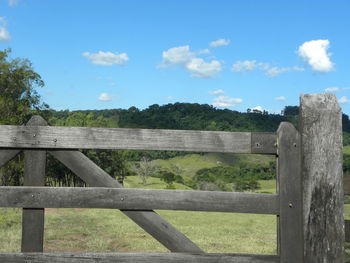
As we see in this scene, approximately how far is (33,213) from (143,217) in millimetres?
1108

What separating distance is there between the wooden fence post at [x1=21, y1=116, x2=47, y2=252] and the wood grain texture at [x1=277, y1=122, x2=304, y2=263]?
2.38 meters

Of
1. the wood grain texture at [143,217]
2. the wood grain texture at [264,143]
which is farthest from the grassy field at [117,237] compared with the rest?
the wood grain texture at [264,143]

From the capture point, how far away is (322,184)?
12.7 feet

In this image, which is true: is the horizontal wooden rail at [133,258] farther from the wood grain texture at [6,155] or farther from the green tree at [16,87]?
the green tree at [16,87]

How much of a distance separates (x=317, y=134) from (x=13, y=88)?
3758 cm

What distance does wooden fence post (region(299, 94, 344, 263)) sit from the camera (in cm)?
384

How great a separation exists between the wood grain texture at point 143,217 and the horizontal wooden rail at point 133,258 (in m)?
0.09

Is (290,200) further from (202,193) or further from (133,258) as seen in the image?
(133,258)

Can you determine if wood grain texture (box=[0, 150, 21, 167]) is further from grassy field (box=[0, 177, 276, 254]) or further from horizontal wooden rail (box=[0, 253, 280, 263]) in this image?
grassy field (box=[0, 177, 276, 254])

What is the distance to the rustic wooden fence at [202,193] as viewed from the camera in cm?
379

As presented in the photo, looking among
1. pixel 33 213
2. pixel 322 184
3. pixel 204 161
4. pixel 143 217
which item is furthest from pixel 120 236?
pixel 204 161

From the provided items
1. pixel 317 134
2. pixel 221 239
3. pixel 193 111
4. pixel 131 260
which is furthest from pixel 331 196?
pixel 193 111

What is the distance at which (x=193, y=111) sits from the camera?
197250mm

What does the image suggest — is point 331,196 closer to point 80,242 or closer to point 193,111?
point 80,242
